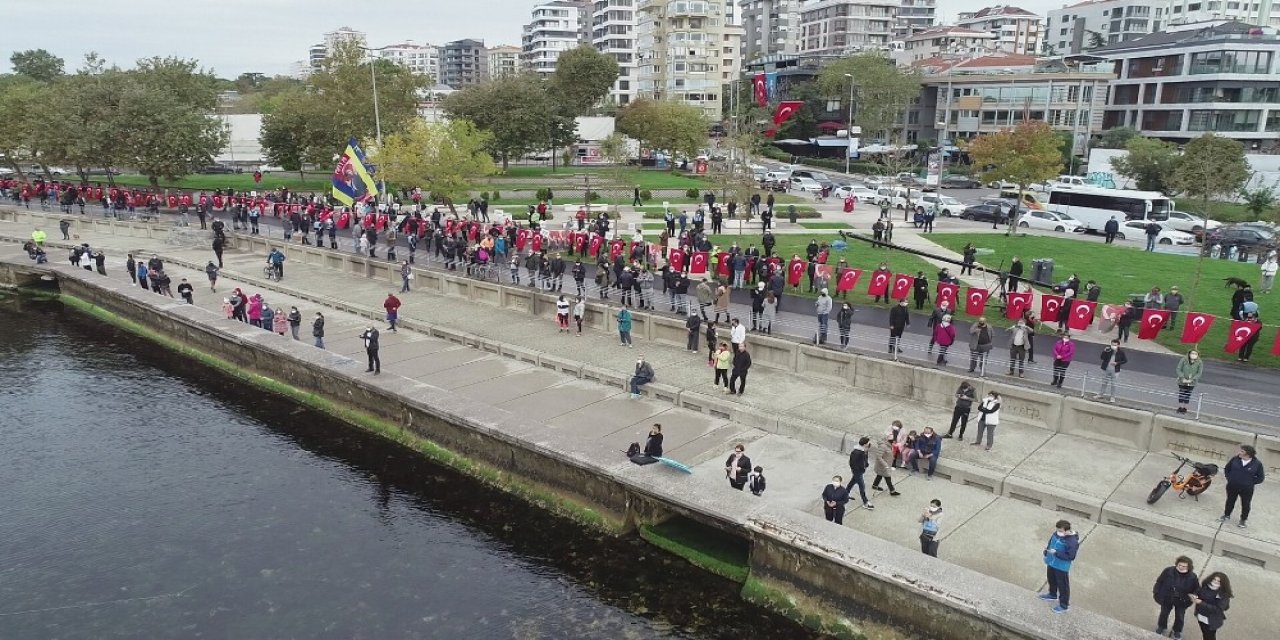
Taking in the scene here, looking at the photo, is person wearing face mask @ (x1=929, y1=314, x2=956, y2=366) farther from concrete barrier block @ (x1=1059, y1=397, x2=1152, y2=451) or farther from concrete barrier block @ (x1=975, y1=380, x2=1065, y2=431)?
concrete barrier block @ (x1=1059, y1=397, x2=1152, y2=451)

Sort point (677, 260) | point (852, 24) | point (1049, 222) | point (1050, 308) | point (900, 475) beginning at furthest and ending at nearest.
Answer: point (852, 24) → point (1049, 222) → point (677, 260) → point (1050, 308) → point (900, 475)

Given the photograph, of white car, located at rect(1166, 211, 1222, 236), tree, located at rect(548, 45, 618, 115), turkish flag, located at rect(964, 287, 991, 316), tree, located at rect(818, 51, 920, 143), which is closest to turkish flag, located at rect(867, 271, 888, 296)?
turkish flag, located at rect(964, 287, 991, 316)

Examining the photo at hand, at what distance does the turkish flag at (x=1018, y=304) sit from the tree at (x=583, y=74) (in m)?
78.2

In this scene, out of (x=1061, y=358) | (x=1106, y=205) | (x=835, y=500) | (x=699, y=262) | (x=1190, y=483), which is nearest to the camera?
(x=835, y=500)

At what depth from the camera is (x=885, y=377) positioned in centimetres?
2072

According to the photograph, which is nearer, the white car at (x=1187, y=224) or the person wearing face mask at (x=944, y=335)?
the person wearing face mask at (x=944, y=335)

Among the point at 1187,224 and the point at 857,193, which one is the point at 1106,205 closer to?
the point at 1187,224

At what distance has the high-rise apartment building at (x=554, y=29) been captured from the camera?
16250 centimetres

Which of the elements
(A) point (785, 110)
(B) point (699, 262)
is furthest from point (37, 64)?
(B) point (699, 262)

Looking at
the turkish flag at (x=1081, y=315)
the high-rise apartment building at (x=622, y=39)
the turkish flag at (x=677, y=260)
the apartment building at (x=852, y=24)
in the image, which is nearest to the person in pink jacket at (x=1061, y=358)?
the turkish flag at (x=1081, y=315)

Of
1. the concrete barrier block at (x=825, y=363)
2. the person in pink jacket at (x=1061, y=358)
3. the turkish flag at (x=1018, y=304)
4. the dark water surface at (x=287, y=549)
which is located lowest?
the dark water surface at (x=287, y=549)

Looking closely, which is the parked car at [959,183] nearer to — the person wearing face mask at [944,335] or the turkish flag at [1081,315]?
the turkish flag at [1081,315]

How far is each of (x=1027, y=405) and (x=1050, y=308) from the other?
20.0 ft

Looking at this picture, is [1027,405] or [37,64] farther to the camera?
[37,64]
